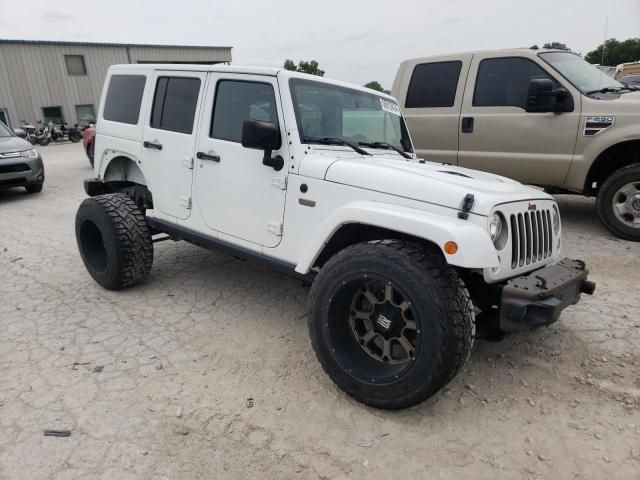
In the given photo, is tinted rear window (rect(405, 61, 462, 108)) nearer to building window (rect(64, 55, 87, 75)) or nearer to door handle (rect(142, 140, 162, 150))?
door handle (rect(142, 140, 162, 150))

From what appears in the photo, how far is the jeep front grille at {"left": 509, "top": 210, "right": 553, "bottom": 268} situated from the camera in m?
2.59

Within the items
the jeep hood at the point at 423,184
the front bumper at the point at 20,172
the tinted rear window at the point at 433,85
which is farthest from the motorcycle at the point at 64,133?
the jeep hood at the point at 423,184

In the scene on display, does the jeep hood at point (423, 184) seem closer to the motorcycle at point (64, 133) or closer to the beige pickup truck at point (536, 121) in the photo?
the beige pickup truck at point (536, 121)

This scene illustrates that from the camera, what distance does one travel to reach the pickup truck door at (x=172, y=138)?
3.72m

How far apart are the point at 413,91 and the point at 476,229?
4.56 meters

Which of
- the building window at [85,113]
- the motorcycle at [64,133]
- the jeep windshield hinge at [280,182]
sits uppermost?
the jeep windshield hinge at [280,182]

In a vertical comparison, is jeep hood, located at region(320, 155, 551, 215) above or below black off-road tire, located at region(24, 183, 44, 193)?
above

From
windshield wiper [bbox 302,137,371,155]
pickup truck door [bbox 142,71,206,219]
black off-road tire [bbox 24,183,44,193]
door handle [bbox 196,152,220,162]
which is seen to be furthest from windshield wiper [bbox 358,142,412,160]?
black off-road tire [bbox 24,183,44,193]

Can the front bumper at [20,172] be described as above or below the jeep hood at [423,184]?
below

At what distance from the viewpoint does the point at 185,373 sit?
Answer: 3018 millimetres

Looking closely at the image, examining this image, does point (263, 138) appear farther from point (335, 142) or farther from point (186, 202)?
point (186, 202)

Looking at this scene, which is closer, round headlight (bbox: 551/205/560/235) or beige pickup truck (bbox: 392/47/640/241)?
round headlight (bbox: 551/205/560/235)

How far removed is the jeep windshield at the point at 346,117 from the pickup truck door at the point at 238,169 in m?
0.17

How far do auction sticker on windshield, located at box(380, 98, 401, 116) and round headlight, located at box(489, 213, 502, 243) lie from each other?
1.80m
